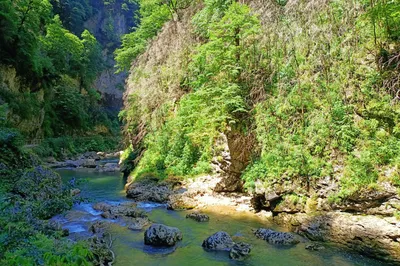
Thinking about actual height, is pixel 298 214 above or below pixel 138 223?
above

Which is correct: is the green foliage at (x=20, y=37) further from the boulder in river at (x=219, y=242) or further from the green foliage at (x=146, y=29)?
the boulder in river at (x=219, y=242)

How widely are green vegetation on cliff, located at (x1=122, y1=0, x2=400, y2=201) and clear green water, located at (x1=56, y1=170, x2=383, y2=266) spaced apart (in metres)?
1.80

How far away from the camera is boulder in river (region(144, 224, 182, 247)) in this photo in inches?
314

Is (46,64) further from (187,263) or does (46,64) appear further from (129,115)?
(187,263)

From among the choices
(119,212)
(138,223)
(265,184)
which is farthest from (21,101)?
(265,184)

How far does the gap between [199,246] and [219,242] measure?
0.59 meters

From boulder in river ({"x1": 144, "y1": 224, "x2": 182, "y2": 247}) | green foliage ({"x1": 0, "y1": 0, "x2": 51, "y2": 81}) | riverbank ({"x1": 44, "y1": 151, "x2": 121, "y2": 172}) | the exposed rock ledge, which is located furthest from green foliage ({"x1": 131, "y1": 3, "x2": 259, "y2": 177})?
green foliage ({"x1": 0, "y1": 0, "x2": 51, "y2": 81})

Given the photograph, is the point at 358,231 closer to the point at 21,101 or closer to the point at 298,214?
the point at 298,214

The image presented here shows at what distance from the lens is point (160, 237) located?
798cm

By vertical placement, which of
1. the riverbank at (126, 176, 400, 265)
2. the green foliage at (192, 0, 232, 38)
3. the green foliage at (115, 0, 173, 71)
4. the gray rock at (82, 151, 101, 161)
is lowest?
the gray rock at (82, 151, 101, 161)

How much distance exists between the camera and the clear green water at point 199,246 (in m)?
7.05

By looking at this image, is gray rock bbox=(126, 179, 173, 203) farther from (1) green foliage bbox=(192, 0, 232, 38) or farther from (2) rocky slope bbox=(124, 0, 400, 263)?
(1) green foliage bbox=(192, 0, 232, 38)

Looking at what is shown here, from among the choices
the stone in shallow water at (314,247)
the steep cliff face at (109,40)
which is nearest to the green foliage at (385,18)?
the stone in shallow water at (314,247)

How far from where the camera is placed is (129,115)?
62.6 ft
